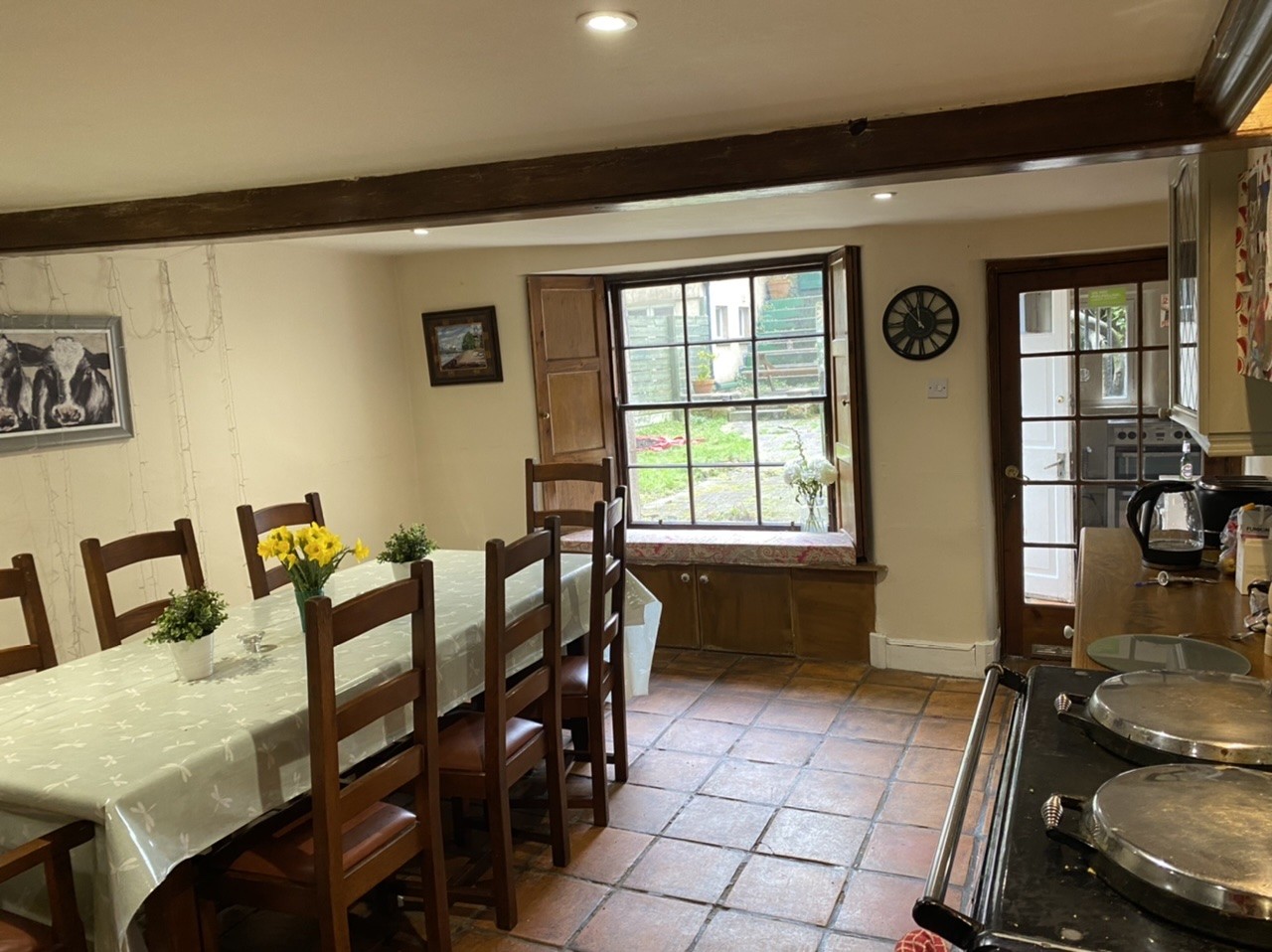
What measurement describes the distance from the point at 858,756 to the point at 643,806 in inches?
35.1

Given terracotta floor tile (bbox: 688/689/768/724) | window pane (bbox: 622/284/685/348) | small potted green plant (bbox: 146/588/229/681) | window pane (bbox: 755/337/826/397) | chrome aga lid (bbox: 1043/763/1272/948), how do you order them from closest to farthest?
1. chrome aga lid (bbox: 1043/763/1272/948)
2. small potted green plant (bbox: 146/588/229/681)
3. terracotta floor tile (bbox: 688/689/768/724)
4. window pane (bbox: 755/337/826/397)
5. window pane (bbox: 622/284/685/348)

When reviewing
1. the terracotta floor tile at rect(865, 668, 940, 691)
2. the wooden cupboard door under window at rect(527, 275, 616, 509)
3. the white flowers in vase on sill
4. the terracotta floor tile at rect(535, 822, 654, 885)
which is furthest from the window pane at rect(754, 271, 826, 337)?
the terracotta floor tile at rect(535, 822, 654, 885)

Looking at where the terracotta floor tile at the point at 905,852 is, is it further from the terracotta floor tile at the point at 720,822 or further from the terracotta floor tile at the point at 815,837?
the terracotta floor tile at the point at 720,822

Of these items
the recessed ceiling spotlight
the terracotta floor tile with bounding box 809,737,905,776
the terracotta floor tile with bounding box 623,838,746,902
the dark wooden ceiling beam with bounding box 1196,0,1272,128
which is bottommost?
the terracotta floor tile with bounding box 623,838,746,902

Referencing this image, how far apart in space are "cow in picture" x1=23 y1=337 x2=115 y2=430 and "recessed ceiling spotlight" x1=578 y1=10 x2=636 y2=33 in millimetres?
2702

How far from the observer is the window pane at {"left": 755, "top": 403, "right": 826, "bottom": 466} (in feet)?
15.8

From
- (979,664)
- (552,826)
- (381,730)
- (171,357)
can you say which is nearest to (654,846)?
(552,826)

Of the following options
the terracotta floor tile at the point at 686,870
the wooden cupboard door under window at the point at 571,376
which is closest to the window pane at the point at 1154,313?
the wooden cupboard door under window at the point at 571,376

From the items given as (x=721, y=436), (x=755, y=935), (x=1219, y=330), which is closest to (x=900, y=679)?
(x=721, y=436)

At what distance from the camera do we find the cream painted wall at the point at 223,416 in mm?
3293

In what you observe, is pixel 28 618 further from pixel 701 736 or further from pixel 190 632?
pixel 701 736

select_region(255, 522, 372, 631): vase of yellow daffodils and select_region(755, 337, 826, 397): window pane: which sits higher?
select_region(755, 337, 826, 397): window pane

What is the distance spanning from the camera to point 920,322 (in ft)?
13.8

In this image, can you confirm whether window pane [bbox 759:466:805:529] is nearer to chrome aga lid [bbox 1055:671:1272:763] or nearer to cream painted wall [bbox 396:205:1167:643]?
cream painted wall [bbox 396:205:1167:643]
